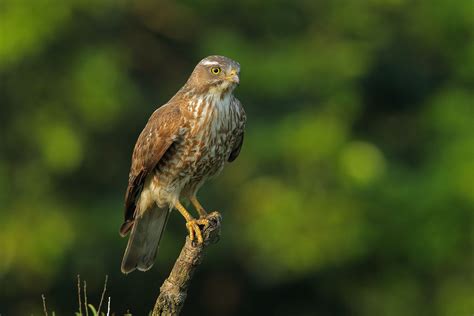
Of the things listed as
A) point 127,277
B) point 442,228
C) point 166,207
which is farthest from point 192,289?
point 166,207

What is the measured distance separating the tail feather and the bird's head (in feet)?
3.10

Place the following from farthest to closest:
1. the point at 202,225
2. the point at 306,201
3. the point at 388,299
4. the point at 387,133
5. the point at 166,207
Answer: the point at 387,133, the point at 388,299, the point at 306,201, the point at 166,207, the point at 202,225

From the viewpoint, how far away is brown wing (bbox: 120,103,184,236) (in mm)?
6504

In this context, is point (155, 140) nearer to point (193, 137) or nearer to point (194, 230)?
point (193, 137)

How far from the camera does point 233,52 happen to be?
11.7 metres

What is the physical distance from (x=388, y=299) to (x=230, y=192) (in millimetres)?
2134

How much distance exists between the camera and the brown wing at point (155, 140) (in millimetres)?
6504

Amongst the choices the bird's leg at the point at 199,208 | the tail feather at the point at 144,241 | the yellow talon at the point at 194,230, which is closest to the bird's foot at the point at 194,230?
the yellow talon at the point at 194,230

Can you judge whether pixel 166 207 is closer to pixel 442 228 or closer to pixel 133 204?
pixel 133 204

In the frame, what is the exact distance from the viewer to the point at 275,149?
36.6ft

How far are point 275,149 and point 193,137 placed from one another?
467 centimetres

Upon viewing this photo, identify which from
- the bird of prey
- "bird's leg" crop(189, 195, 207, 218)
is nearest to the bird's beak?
the bird of prey

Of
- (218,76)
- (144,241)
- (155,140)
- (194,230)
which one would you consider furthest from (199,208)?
(218,76)

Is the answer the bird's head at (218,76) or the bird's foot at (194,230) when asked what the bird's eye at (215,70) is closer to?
the bird's head at (218,76)
